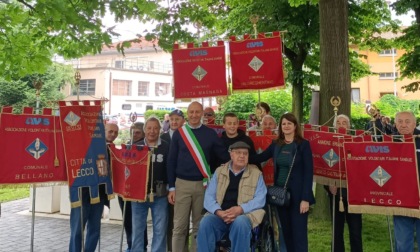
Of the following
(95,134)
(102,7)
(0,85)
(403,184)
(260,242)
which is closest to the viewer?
(403,184)

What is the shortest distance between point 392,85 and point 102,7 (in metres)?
38.3

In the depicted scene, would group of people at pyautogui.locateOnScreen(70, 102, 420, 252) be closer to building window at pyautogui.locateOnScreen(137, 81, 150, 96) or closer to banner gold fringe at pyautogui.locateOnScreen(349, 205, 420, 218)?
banner gold fringe at pyautogui.locateOnScreen(349, 205, 420, 218)

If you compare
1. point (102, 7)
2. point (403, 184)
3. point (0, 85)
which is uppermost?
point (0, 85)

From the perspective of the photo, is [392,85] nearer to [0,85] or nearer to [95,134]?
[0,85]

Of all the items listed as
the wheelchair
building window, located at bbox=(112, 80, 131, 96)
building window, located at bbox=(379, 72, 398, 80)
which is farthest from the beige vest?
building window, located at bbox=(379, 72, 398, 80)

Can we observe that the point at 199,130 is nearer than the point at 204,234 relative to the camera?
No

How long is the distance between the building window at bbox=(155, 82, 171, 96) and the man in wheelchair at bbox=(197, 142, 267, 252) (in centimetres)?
4332

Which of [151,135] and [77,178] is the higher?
[151,135]

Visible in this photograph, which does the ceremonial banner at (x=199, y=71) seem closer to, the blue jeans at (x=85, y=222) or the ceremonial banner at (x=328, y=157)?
the ceremonial banner at (x=328, y=157)

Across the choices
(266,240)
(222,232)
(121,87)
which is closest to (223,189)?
(222,232)

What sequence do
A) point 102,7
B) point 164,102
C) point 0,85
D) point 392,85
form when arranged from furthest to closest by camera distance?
1. point 164,102
2. point 392,85
3. point 0,85
4. point 102,7

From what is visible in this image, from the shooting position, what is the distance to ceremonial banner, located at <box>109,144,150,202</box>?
15.9 feet

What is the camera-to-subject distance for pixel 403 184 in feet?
13.8

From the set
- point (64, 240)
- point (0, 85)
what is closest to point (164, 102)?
point (0, 85)
